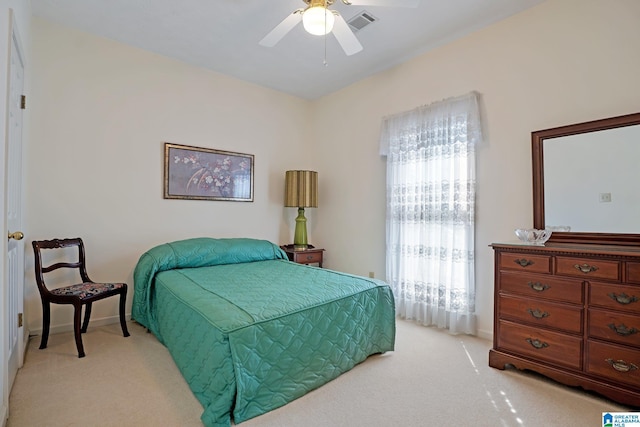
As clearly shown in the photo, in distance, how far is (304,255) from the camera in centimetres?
396

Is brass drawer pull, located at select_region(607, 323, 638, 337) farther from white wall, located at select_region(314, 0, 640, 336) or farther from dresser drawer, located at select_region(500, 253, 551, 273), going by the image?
white wall, located at select_region(314, 0, 640, 336)

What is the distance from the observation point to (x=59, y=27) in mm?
2797

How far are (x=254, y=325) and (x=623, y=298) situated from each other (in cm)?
205

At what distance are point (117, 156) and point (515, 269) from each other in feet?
12.0

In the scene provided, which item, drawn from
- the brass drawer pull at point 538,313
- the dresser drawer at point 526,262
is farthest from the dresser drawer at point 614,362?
the dresser drawer at point 526,262

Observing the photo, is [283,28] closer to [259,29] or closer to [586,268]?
[259,29]

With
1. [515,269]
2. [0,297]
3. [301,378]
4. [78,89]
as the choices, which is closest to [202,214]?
[78,89]

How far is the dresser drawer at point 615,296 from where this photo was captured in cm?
168

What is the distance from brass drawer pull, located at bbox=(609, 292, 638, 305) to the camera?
1.69m

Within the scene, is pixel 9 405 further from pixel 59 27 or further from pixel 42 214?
pixel 59 27

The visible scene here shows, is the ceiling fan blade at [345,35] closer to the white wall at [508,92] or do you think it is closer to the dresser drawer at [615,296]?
the white wall at [508,92]

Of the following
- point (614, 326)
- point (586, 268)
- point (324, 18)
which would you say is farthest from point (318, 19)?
point (614, 326)

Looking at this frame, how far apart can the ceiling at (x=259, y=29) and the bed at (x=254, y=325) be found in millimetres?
2062


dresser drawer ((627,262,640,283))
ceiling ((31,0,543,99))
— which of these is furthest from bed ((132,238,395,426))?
ceiling ((31,0,543,99))
